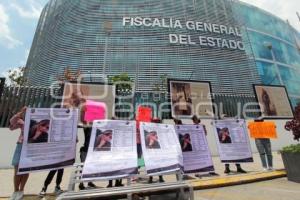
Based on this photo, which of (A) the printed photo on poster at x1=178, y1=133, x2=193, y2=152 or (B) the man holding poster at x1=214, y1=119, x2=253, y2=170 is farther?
(B) the man holding poster at x1=214, y1=119, x2=253, y2=170

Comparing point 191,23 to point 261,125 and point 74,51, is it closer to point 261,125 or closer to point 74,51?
point 74,51

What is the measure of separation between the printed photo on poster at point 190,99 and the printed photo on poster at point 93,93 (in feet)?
8.65

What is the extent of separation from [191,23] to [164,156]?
124 ft

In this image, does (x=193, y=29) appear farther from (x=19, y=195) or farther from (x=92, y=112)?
(x=19, y=195)

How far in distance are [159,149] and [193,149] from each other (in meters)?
1.76

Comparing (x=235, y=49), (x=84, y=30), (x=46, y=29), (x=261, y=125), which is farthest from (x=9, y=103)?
(x=46, y=29)

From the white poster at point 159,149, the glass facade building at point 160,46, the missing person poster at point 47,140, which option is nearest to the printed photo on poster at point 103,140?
the white poster at point 159,149

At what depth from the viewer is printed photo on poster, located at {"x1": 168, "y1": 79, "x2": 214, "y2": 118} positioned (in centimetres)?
1159

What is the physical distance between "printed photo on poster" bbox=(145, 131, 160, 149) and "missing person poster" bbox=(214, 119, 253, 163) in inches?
158

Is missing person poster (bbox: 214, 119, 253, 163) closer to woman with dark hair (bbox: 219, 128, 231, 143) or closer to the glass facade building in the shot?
woman with dark hair (bbox: 219, 128, 231, 143)

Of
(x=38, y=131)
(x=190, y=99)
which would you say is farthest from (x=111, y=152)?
(x=190, y=99)

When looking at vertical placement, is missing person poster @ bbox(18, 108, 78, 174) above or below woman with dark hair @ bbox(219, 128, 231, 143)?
below

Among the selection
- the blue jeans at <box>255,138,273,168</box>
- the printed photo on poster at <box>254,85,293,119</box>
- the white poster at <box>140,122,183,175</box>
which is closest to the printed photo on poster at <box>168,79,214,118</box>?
the printed photo on poster at <box>254,85,293,119</box>

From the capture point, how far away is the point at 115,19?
40.4m
